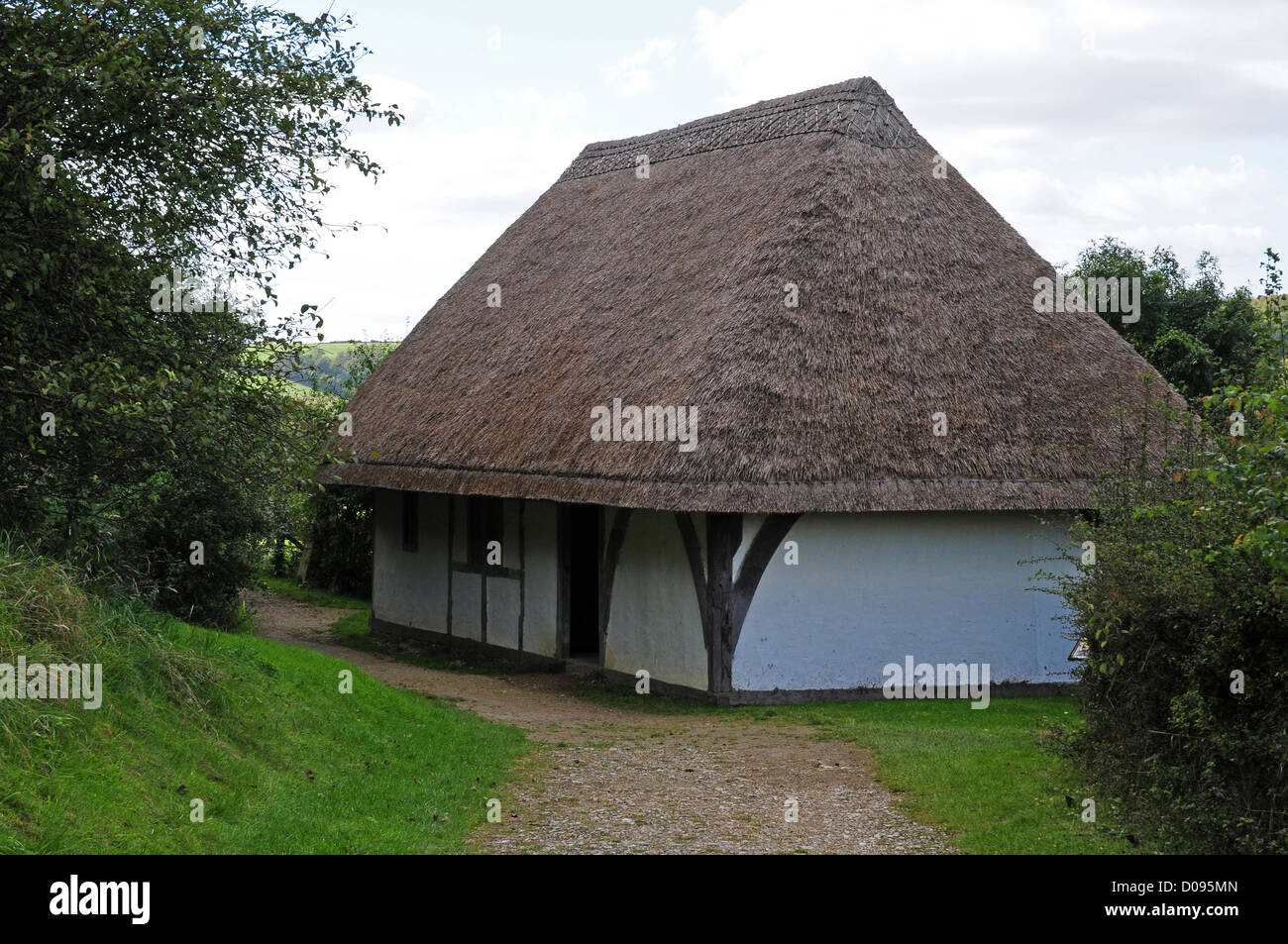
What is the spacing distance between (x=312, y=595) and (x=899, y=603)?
13551mm

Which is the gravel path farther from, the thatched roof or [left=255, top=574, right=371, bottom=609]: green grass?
[left=255, top=574, right=371, bottom=609]: green grass

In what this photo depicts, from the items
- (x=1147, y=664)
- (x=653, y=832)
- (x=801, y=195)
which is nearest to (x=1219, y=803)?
(x=1147, y=664)

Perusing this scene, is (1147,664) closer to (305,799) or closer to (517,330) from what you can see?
(305,799)

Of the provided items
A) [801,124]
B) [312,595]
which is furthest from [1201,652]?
[312,595]

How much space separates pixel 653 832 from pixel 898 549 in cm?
628

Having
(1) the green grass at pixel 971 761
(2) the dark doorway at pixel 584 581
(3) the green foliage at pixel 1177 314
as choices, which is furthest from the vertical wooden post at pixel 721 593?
(3) the green foliage at pixel 1177 314

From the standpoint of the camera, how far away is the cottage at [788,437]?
42.9 ft

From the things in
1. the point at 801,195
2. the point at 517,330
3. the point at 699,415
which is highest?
the point at 801,195

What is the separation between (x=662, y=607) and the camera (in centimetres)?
1397

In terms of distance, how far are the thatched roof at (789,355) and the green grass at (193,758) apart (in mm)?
4296

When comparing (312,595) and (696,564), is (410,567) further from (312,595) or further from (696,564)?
(696,564)

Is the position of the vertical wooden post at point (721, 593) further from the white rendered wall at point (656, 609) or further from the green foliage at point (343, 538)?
the green foliage at point (343, 538)

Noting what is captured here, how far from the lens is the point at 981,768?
9398 millimetres

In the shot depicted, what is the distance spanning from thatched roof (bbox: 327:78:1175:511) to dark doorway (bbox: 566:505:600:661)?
1.74 meters
